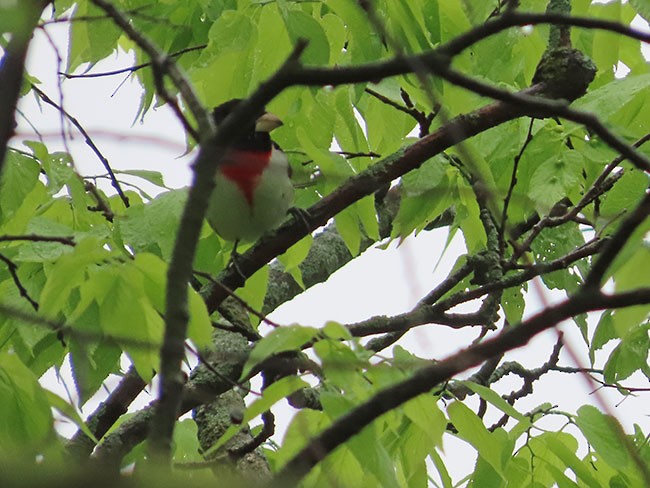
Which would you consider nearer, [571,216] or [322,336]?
[322,336]

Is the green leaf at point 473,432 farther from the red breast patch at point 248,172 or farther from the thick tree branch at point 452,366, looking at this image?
the red breast patch at point 248,172

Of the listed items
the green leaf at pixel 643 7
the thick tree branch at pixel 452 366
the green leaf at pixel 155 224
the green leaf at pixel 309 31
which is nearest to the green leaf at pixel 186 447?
the green leaf at pixel 155 224

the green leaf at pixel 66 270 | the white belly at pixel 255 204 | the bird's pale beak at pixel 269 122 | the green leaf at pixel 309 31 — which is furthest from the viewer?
the white belly at pixel 255 204

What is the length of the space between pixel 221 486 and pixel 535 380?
A: 354 cm

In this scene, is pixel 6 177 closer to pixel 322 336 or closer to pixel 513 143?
pixel 322 336

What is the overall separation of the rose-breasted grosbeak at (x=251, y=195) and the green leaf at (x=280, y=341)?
1688mm

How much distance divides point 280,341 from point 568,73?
1362 mm

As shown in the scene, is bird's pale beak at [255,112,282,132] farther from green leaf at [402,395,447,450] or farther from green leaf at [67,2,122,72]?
green leaf at [402,395,447,450]

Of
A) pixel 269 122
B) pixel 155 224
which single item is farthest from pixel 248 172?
pixel 155 224

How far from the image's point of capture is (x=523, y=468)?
9.27ft

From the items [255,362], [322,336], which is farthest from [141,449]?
[255,362]

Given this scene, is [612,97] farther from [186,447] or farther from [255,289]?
[186,447]

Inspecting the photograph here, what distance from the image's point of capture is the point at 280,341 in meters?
1.73

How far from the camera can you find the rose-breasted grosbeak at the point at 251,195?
11.5 ft
